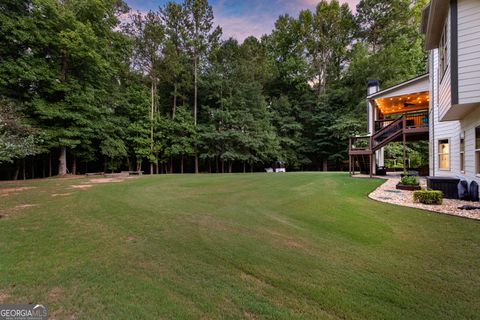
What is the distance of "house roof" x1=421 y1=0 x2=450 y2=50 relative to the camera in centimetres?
614

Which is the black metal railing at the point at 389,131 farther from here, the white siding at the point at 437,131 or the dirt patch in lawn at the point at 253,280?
the dirt patch in lawn at the point at 253,280

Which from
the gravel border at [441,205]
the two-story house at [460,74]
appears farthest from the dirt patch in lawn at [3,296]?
the two-story house at [460,74]

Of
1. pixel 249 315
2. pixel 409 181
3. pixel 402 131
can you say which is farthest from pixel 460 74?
pixel 249 315

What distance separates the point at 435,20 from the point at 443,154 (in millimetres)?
5874

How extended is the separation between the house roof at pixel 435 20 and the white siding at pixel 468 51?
658mm

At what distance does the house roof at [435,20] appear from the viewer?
6141 millimetres

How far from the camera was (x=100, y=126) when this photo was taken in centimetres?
1641

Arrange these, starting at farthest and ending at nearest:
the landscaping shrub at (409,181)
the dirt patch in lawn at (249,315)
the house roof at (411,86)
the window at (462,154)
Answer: the house roof at (411,86) < the landscaping shrub at (409,181) < the window at (462,154) < the dirt patch in lawn at (249,315)

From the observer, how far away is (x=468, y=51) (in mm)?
5449

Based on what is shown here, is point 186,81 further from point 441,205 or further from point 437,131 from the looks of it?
point 441,205

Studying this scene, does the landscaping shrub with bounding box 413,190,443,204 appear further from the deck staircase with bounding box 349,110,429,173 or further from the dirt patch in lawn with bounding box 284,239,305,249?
the deck staircase with bounding box 349,110,429,173

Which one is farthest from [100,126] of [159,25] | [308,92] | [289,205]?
[308,92]

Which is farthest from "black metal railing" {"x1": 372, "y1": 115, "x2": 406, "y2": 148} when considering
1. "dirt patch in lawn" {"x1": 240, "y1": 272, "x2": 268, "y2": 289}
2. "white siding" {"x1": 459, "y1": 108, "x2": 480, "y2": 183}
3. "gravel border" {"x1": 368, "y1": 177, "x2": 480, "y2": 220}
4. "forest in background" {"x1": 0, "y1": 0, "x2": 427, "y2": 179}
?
"dirt patch in lawn" {"x1": 240, "y1": 272, "x2": 268, "y2": 289}

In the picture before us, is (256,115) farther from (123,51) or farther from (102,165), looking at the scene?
(102,165)
